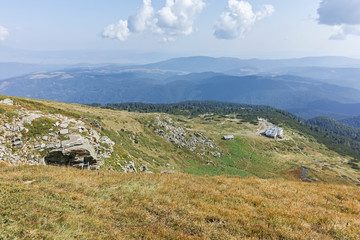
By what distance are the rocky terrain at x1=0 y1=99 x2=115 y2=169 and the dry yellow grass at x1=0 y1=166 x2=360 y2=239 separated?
6030mm

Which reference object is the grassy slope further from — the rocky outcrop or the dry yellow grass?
the dry yellow grass

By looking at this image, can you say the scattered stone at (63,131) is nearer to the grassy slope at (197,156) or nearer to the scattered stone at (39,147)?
the scattered stone at (39,147)

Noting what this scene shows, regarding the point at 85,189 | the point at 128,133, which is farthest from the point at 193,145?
the point at 85,189

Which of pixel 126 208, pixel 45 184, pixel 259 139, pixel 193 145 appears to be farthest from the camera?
pixel 259 139

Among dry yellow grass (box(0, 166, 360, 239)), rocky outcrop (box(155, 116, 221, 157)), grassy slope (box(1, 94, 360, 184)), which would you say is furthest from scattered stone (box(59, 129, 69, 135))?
rocky outcrop (box(155, 116, 221, 157))

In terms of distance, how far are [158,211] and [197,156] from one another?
176 ft

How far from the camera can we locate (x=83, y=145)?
63.7ft

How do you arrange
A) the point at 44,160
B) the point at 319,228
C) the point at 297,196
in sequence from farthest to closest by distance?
the point at 44,160
the point at 297,196
the point at 319,228

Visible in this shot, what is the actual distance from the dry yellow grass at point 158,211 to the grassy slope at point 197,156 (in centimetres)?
1492

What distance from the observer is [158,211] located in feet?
31.1

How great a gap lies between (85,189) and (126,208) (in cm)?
356

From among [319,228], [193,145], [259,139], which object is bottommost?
[259,139]

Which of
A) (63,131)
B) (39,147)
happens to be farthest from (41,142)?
(63,131)

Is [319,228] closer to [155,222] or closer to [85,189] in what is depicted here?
[155,222]
